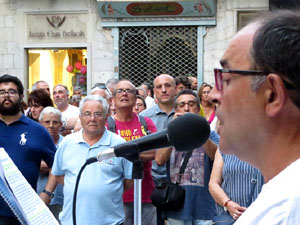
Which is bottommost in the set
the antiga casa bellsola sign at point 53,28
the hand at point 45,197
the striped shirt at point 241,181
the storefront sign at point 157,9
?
the hand at point 45,197

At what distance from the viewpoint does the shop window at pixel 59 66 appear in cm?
1523

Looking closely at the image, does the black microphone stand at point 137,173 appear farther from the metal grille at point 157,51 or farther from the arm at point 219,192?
the metal grille at point 157,51

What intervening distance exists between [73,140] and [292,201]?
431 cm

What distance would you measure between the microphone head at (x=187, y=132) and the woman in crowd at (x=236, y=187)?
2510mm

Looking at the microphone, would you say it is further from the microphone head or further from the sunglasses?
the sunglasses

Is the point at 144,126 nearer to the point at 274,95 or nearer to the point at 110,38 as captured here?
the point at 274,95

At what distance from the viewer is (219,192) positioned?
16.3ft

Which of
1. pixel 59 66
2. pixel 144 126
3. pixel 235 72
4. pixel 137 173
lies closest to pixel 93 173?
pixel 144 126

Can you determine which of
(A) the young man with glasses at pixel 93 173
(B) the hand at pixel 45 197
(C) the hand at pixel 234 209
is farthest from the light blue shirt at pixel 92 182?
(C) the hand at pixel 234 209

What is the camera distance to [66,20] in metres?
14.9

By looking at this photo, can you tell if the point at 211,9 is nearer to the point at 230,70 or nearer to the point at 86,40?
the point at 86,40

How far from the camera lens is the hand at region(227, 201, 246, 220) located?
4723mm

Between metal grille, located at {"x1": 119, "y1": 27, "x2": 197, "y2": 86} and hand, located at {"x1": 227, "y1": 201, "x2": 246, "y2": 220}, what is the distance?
401 inches

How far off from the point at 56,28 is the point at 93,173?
1019 cm
